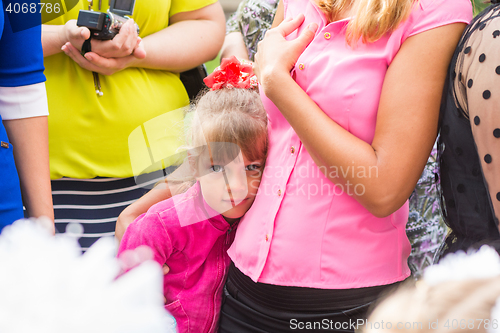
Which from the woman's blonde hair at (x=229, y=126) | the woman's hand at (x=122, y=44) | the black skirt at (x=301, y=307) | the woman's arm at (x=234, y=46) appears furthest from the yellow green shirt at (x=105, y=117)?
the black skirt at (x=301, y=307)

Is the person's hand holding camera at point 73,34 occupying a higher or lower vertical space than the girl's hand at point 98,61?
higher

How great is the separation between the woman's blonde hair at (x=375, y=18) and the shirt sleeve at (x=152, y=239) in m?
0.71

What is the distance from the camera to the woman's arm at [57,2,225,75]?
1291 millimetres

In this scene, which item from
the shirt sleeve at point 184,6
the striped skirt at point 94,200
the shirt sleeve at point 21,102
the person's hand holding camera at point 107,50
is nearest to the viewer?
the shirt sleeve at point 21,102

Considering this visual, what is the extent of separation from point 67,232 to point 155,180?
14.0 inches

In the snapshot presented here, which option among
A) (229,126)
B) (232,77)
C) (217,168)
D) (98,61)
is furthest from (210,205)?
(98,61)

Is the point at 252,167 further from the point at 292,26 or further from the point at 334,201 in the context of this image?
the point at 292,26

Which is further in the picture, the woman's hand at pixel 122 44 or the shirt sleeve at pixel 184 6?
the shirt sleeve at pixel 184 6

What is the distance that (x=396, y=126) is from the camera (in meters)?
0.79

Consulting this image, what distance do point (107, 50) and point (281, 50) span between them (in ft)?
2.04

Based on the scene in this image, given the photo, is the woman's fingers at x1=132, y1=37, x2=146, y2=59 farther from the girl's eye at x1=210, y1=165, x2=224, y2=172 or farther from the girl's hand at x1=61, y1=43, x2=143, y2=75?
the girl's eye at x1=210, y1=165, x2=224, y2=172

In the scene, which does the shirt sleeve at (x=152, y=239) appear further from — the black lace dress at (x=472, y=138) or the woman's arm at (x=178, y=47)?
the black lace dress at (x=472, y=138)

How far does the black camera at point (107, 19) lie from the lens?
1209mm

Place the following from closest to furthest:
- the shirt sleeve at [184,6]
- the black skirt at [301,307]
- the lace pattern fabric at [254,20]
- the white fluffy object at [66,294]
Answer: the white fluffy object at [66,294] → the black skirt at [301,307] → the shirt sleeve at [184,6] → the lace pattern fabric at [254,20]
